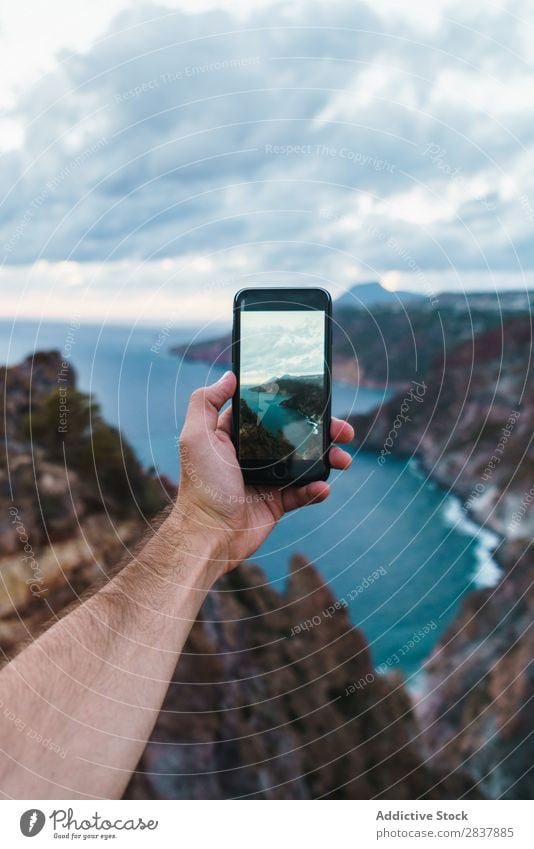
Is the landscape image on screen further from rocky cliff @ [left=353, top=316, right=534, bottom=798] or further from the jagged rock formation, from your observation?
rocky cliff @ [left=353, top=316, right=534, bottom=798]

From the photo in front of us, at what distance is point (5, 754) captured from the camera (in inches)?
32.6

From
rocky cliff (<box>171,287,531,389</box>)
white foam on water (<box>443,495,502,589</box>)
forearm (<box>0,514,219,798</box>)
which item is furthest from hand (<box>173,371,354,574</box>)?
white foam on water (<box>443,495,502,589</box>)

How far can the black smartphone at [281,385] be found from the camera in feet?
3.28

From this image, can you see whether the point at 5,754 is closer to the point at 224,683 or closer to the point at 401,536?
the point at 224,683

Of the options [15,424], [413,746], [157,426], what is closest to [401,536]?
[413,746]

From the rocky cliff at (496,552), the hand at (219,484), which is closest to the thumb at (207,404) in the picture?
the hand at (219,484)

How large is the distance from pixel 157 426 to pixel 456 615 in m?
4.96

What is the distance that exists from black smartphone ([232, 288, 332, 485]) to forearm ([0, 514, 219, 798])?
0.25 meters

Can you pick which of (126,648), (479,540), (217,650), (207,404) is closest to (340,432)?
(207,404)

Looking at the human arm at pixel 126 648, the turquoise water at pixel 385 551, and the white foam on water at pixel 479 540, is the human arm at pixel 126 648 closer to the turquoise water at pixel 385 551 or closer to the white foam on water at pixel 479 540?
the turquoise water at pixel 385 551

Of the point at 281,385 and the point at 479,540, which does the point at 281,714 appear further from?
the point at 479,540

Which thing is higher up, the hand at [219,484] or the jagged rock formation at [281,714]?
the hand at [219,484]

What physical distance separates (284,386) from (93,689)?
51cm

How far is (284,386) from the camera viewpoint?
3.30 ft
